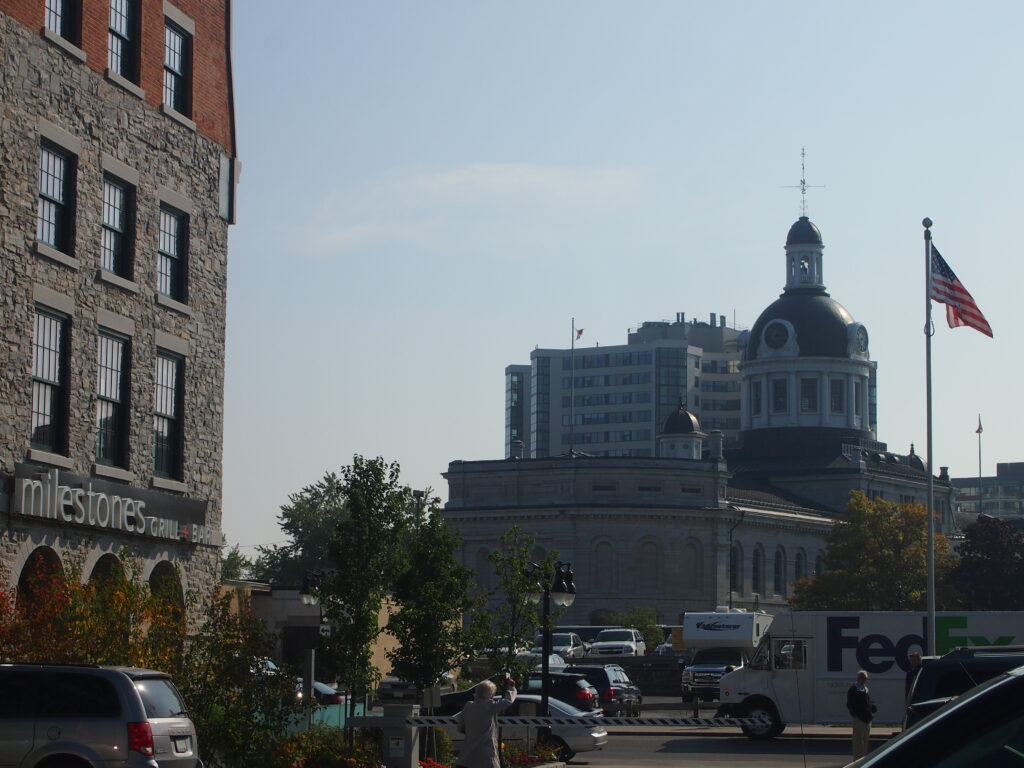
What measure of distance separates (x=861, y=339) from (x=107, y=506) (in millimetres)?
138697

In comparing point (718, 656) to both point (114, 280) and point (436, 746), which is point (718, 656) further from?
point (114, 280)

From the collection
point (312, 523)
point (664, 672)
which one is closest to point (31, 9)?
point (664, 672)

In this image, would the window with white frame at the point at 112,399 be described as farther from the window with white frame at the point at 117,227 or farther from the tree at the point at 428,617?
the tree at the point at 428,617

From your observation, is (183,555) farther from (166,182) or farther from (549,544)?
(549,544)

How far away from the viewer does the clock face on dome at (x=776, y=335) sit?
15788 cm

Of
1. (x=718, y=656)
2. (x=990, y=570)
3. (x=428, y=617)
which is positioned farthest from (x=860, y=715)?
(x=990, y=570)

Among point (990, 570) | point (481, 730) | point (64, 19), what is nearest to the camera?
point (481, 730)

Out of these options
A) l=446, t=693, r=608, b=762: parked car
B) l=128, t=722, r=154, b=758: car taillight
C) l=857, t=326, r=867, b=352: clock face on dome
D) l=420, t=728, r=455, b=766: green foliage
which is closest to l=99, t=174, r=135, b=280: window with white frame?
l=420, t=728, r=455, b=766: green foliage

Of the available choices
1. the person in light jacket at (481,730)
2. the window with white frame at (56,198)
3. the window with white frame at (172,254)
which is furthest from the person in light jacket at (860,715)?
the window with white frame at (56,198)

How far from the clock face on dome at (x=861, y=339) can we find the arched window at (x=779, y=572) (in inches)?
1061

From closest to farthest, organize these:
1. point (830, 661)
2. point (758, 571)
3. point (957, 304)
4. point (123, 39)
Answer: point (123, 39)
point (830, 661)
point (957, 304)
point (758, 571)

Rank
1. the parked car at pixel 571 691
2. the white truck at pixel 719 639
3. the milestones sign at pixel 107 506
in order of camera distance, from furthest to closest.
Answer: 1. the white truck at pixel 719 639
2. the parked car at pixel 571 691
3. the milestones sign at pixel 107 506

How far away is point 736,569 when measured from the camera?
448 feet

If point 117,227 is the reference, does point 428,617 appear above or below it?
below
